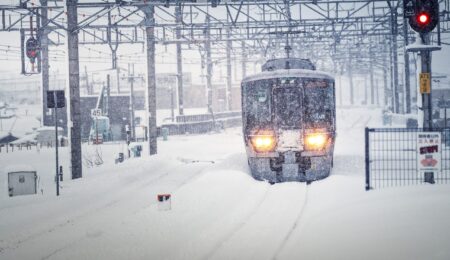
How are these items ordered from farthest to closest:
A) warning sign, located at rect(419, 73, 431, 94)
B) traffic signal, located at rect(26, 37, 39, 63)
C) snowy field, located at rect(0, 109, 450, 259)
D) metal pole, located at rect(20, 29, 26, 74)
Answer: metal pole, located at rect(20, 29, 26, 74), traffic signal, located at rect(26, 37, 39, 63), warning sign, located at rect(419, 73, 431, 94), snowy field, located at rect(0, 109, 450, 259)

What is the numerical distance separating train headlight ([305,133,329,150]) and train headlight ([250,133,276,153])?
35.3 inches

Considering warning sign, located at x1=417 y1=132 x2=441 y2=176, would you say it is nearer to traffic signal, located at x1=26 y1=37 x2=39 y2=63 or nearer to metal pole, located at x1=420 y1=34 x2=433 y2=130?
metal pole, located at x1=420 y1=34 x2=433 y2=130

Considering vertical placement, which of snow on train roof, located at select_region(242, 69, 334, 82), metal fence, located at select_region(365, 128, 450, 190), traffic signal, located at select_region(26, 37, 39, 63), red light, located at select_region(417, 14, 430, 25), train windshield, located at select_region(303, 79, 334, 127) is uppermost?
traffic signal, located at select_region(26, 37, 39, 63)

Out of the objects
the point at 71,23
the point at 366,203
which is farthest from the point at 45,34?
the point at 366,203

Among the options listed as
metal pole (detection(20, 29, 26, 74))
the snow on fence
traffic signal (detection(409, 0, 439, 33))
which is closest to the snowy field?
traffic signal (detection(409, 0, 439, 33))

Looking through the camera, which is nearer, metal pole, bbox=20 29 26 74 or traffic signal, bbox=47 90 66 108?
traffic signal, bbox=47 90 66 108

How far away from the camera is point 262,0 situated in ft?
57.5

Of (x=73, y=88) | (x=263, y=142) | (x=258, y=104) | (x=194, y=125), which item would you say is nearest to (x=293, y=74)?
(x=258, y=104)

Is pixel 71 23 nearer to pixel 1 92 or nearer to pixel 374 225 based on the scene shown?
pixel 374 225

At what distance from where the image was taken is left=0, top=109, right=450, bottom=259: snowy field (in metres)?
5.60

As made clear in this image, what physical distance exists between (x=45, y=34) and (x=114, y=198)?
85.2 feet

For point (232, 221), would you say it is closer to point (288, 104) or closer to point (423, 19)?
point (288, 104)

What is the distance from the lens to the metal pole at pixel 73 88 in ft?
44.3

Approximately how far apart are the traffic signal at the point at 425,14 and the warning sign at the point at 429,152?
2133 millimetres
